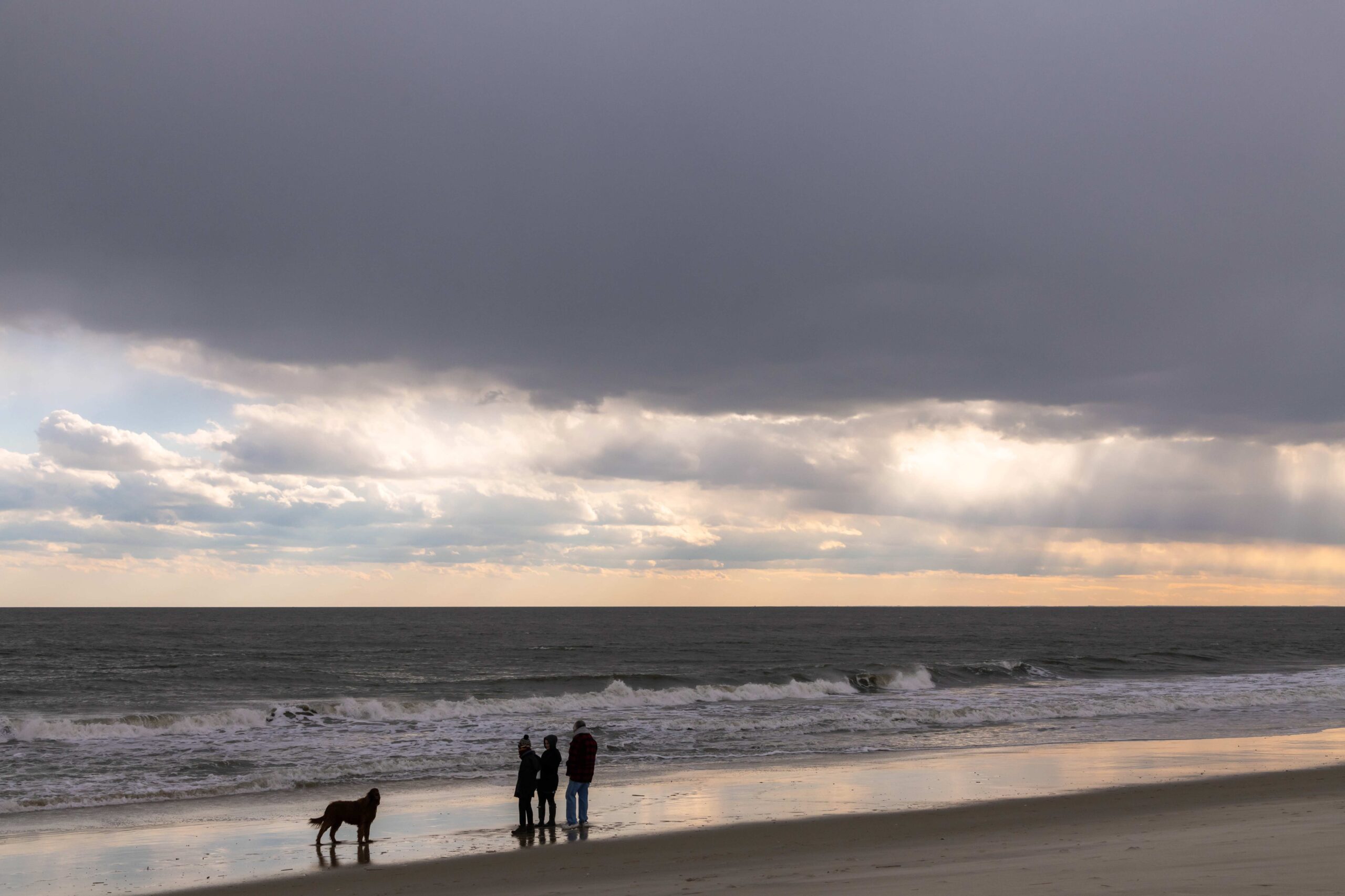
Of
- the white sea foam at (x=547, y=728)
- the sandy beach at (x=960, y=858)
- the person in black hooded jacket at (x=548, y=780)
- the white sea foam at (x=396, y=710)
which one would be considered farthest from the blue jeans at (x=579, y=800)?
the white sea foam at (x=396, y=710)

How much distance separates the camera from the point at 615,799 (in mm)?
17922

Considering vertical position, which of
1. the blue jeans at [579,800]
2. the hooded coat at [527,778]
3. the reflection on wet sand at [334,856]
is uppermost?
the hooded coat at [527,778]

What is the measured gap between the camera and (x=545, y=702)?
36.2 m

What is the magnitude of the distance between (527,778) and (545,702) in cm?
2139

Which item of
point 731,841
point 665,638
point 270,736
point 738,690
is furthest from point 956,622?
point 731,841

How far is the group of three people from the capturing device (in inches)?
604

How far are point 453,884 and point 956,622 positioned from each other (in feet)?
470

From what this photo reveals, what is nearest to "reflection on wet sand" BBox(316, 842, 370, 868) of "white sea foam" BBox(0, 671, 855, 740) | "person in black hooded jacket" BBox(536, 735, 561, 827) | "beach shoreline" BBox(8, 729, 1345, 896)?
"beach shoreline" BBox(8, 729, 1345, 896)

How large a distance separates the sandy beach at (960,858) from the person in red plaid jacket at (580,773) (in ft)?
4.89

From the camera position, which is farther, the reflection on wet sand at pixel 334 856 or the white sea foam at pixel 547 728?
the white sea foam at pixel 547 728

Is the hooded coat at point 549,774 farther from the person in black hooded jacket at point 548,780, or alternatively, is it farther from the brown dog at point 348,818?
the brown dog at point 348,818

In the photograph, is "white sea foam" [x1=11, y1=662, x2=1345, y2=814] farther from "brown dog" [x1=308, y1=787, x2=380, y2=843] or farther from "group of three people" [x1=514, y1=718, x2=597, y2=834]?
"brown dog" [x1=308, y1=787, x2=380, y2=843]

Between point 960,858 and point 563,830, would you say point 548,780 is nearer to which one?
point 563,830

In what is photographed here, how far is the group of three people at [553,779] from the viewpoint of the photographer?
50.3 feet
